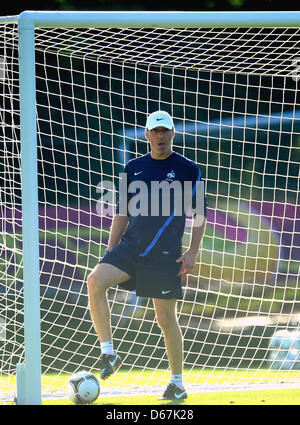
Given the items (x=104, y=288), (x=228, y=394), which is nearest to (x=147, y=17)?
(x=104, y=288)

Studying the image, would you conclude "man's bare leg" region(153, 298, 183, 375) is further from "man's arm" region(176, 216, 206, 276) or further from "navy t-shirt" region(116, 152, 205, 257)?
"navy t-shirt" region(116, 152, 205, 257)

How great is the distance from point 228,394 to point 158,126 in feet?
5.66

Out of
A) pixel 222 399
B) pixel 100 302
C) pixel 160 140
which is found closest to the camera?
pixel 100 302

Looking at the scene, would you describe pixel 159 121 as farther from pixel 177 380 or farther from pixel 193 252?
pixel 177 380

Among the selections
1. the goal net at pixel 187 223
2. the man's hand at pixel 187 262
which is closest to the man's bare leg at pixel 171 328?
the man's hand at pixel 187 262

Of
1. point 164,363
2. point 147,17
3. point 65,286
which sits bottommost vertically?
point 65,286

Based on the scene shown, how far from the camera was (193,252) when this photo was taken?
496 centimetres

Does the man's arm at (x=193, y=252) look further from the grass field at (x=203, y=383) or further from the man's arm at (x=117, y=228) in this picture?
the grass field at (x=203, y=383)

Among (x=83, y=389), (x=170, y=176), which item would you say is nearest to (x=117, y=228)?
(x=170, y=176)

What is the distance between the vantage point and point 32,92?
4504mm

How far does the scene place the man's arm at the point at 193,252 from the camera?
4.95m

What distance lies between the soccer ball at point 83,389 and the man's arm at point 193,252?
0.79 meters

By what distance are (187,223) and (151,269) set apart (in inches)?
167

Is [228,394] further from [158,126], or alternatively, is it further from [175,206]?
[158,126]
